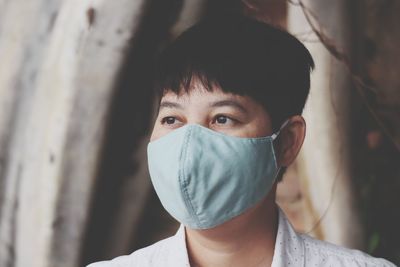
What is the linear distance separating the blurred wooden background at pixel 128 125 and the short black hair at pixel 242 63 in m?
0.64

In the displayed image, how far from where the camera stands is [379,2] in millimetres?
2051

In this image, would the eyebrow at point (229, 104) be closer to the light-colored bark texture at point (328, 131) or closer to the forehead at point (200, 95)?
the forehead at point (200, 95)

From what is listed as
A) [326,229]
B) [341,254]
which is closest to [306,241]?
[341,254]

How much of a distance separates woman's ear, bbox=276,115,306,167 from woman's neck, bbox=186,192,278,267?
0.08 meters

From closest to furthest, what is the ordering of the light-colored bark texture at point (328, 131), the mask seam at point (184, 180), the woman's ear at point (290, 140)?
the mask seam at point (184, 180)
the woman's ear at point (290, 140)
the light-colored bark texture at point (328, 131)

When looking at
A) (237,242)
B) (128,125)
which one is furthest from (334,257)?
(128,125)

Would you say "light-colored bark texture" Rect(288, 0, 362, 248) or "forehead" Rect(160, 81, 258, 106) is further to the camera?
"light-colored bark texture" Rect(288, 0, 362, 248)

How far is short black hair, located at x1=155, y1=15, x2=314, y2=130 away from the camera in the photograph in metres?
1.27

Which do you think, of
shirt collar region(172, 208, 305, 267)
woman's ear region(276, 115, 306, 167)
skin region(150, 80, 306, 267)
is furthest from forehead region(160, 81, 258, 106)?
shirt collar region(172, 208, 305, 267)

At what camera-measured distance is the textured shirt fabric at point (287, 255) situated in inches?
51.8

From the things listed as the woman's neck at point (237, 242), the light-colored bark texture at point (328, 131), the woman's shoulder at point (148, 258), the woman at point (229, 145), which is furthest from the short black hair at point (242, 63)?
the light-colored bark texture at point (328, 131)

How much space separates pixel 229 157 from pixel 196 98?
0.12m

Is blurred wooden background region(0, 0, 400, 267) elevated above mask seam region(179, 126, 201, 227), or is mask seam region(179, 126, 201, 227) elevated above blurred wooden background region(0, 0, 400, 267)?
mask seam region(179, 126, 201, 227)

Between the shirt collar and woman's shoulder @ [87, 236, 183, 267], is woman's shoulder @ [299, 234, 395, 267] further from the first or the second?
woman's shoulder @ [87, 236, 183, 267]
